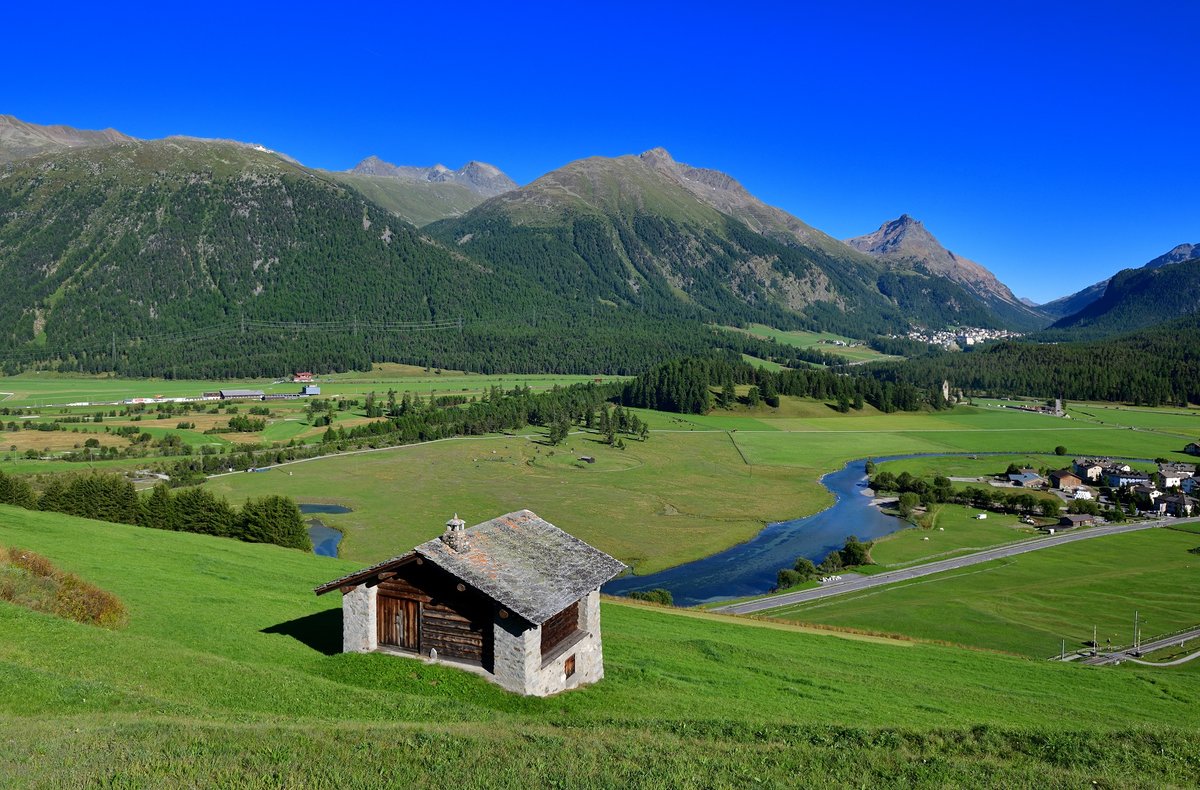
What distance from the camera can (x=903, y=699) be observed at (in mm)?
28297

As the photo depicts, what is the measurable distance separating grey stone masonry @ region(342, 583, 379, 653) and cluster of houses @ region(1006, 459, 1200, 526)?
119783mm

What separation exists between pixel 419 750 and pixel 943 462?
Answer: 145 meters

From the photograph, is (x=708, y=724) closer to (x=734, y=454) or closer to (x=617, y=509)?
(x=617, y=509)

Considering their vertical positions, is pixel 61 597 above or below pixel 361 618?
above

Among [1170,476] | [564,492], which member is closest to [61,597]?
[564,492]

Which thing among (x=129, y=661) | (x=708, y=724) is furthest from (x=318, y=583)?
(x=708, y=724)

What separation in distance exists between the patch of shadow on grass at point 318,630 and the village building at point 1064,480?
400 ft

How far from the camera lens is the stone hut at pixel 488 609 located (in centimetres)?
2181

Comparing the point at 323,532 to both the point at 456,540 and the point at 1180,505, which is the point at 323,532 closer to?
the point at 456,540

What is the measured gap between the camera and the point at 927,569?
7681 centimetres

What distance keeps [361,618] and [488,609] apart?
4.58 m

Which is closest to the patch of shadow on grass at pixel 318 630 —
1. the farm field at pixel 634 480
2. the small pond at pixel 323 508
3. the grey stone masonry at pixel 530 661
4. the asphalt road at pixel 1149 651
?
the grey stone masonry at pixel 530 661

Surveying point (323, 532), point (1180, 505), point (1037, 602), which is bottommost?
point (1037, 602)

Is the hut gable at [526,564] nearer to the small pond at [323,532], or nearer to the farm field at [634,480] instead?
the small pond at [323,532]
